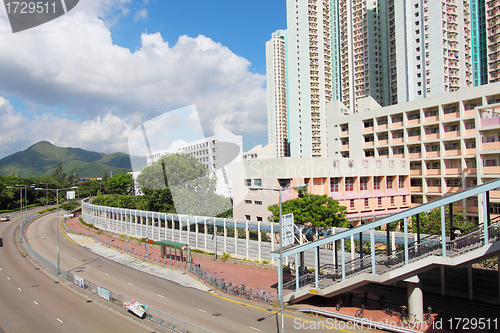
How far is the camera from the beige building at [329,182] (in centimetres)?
3762

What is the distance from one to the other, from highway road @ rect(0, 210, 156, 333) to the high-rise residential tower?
369 ft

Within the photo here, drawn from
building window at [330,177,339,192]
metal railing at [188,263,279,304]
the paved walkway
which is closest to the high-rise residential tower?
building window at [330,177,339,192]

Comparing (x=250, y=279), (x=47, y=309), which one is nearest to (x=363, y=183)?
(x=250, y=279)

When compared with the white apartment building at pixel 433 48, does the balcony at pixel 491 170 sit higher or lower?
lower

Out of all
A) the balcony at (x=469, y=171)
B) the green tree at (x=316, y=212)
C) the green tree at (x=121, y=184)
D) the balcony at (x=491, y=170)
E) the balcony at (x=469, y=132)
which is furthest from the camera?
the green tree at (x=121, y=184)

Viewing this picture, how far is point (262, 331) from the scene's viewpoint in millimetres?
16094

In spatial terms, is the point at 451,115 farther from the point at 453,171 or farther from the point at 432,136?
the point at 453,171

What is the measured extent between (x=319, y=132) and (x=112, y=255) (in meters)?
65.7

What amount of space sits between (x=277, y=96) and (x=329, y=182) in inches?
4138

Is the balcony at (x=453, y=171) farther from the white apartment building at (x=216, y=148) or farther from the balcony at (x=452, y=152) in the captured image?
the white apartment building at (x=216, y=148)

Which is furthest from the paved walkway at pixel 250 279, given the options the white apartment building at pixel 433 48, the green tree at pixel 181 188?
the white apartment building at pixel 433 48

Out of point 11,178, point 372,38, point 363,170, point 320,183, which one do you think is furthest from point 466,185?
point 11,178

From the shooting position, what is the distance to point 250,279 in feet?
84.4

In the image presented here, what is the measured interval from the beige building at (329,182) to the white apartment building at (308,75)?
41400 mm
